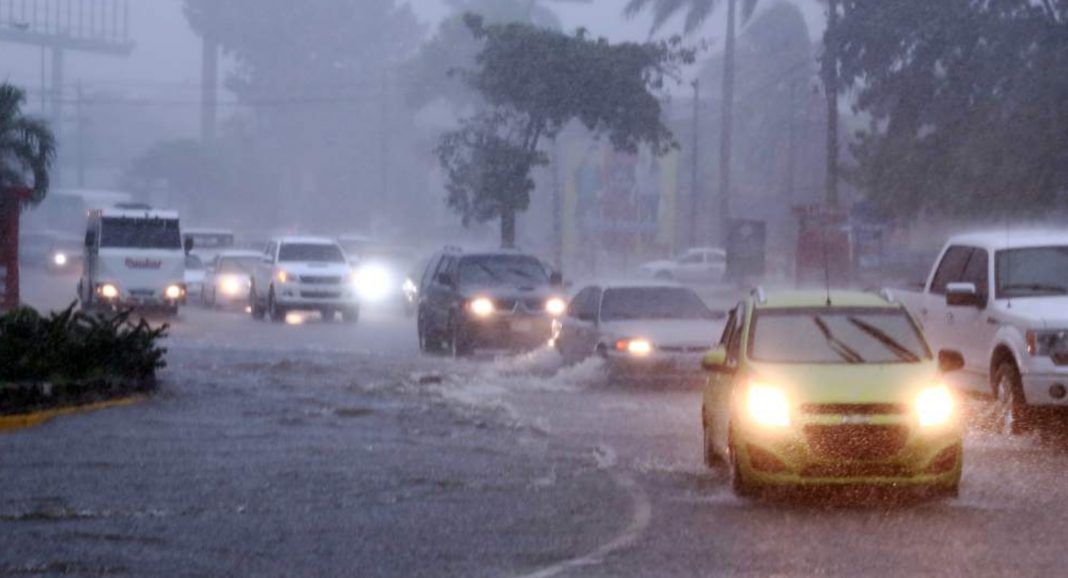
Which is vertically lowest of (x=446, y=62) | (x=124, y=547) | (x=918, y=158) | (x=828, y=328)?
(x=124, y=547)

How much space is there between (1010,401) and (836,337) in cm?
423

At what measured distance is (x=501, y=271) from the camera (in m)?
31.5

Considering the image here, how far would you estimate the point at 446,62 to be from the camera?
88562mm

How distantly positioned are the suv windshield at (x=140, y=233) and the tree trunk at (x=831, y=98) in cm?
1708

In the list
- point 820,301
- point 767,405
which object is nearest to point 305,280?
point 820,301

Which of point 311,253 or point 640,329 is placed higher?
point 311,253

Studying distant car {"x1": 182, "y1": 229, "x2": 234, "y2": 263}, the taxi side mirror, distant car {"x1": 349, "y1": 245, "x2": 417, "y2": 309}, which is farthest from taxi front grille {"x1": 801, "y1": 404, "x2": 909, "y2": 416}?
distant car {"x1": 182, "y1": 229, "x2": 234, "y2": 263}

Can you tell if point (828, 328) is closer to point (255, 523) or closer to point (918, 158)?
point (255, 523)

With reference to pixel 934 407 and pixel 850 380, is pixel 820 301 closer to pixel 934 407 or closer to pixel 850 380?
pixel 850 380

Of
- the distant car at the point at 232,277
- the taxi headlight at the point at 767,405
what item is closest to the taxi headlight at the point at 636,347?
the taxi headlight at the point at 767,405

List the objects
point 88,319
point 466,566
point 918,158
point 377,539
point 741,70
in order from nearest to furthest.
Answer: point 466,566, point 377,539, point 88,319, point 918,158, point 741,70

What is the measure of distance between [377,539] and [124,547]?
1.53 m

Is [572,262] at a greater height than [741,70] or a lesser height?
lesser

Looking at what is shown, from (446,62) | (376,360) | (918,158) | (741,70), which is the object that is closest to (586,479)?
(376,360)
